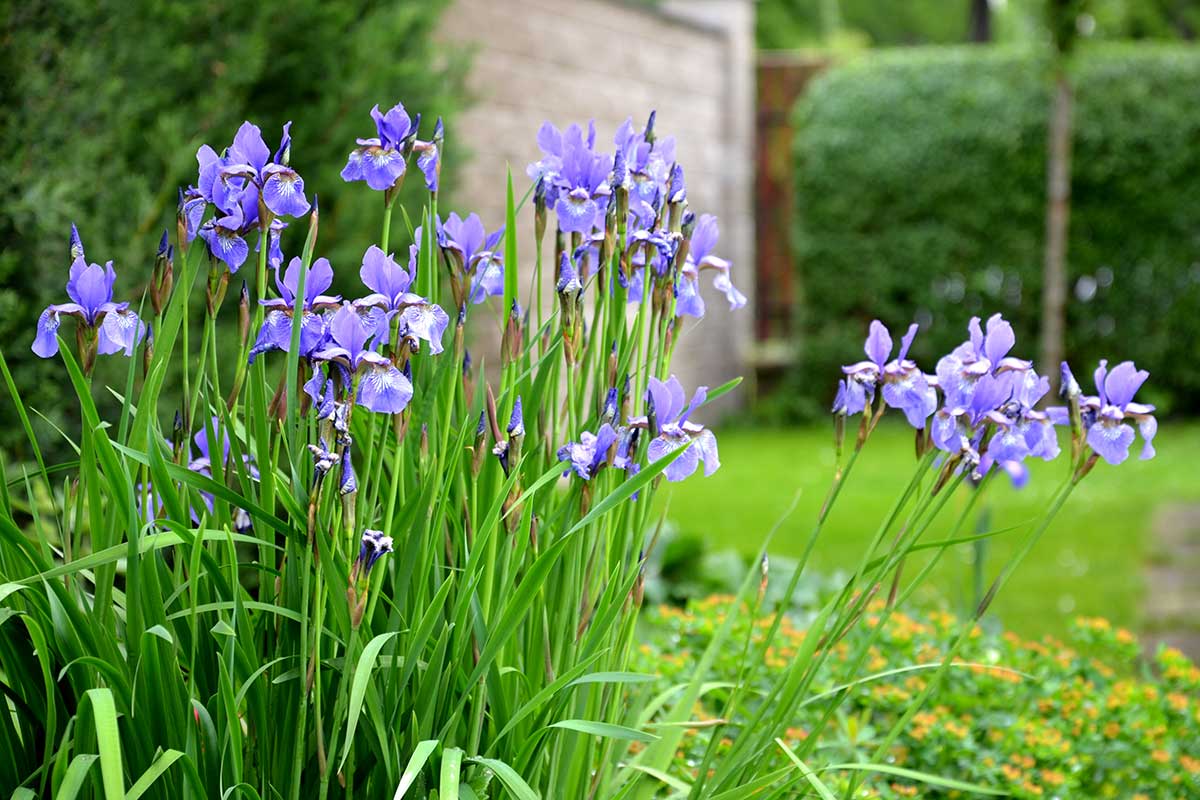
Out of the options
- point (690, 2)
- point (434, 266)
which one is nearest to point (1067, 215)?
point (690, 2)

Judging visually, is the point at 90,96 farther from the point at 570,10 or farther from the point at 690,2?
the point at 690,2

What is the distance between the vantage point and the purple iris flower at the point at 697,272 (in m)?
1.55

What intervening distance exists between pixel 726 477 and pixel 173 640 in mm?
5412

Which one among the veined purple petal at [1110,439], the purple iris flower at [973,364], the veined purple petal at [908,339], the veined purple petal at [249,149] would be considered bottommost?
the veined purple petal at [1110,439]

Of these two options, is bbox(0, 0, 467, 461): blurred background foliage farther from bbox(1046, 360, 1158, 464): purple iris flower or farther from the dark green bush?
the dark green bush

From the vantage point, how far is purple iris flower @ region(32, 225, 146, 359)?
1295 millimetres

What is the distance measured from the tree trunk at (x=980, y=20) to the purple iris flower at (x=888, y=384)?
49.9 feet

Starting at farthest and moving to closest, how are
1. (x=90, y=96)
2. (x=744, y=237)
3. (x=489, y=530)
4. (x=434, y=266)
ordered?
1. (x=744, y=237)
2. (x=90, y=96)
3. (x=434, y=266)
4. (x=489, y=530)

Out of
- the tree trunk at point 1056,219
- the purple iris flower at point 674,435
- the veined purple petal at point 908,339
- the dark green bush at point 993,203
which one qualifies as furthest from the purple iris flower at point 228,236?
the dark green bush at point 993,203

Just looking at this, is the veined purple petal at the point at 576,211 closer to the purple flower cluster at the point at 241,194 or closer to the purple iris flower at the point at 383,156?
the purple iris flower at the point at 383,156

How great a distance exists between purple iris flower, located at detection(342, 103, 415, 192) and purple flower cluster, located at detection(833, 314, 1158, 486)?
0.51 m

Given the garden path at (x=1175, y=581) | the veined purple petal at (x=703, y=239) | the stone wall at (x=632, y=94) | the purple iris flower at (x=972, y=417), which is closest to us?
the purple iris flower at (x=972, y=417)

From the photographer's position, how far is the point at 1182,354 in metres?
8.28

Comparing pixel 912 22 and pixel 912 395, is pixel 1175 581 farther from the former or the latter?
pixel 912 22
